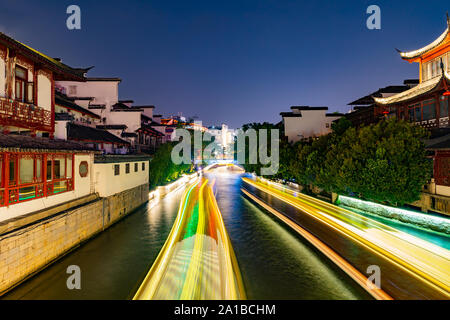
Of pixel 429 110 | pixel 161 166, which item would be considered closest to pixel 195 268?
pixel 161 166

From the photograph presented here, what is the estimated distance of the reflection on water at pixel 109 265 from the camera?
32.0 ft

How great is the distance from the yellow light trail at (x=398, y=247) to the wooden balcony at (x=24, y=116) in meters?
18.0

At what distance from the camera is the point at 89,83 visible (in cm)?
3531

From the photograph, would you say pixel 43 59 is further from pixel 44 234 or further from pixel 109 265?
pixel 109 265

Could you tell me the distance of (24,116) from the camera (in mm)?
13336

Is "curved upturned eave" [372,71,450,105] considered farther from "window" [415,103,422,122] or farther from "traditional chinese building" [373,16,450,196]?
"window" [415,103,422,122]

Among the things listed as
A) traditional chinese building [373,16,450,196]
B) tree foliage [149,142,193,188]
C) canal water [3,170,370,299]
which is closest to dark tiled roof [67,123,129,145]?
canal water [3,170,370,299]

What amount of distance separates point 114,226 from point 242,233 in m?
9.03

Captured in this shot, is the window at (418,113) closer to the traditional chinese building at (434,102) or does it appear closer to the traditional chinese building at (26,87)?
the traditional chinese building at (434,102)

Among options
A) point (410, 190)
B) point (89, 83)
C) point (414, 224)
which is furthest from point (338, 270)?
point (89, 83)

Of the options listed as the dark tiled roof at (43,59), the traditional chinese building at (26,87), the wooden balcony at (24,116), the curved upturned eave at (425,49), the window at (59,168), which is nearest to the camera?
the dark tiled roof at (43,59)

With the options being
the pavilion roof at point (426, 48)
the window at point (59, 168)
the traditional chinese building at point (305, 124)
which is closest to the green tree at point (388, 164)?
the pavilion roof at point (426, 48)

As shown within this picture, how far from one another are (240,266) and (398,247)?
7.61 meters
